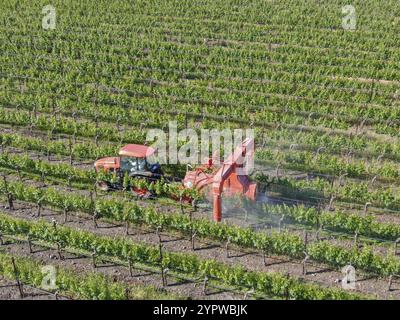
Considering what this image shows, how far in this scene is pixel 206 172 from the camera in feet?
63.5

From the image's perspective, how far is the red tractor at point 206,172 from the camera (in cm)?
1800

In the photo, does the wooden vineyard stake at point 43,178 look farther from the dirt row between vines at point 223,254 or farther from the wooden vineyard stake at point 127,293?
the wooden vineyard stake at point 127,293

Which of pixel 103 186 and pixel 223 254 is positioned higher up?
pixel 103 186

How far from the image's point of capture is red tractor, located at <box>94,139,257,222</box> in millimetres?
18000

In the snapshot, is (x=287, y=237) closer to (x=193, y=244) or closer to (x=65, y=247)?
(x=193, y=244)

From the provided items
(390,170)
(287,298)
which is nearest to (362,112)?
(390,170)

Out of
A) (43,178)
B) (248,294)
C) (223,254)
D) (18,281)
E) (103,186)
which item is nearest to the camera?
(248,294)

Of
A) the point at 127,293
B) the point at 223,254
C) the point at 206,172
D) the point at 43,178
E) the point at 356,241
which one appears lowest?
the point at 127,293

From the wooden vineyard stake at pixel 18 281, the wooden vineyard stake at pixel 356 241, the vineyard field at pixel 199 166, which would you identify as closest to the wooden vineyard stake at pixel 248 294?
the vineyard field at pixel 199 166

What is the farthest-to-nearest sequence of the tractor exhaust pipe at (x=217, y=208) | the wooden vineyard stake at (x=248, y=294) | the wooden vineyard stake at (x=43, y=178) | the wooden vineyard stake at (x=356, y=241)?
the wooden vineyard stake at (x=43, y=178) → the tractor exhaust pipe at (x=217, y=208) → the wooden vineyard stake at (x=356, y=241) → the wooden vineyard stake at (x=248, y=294)

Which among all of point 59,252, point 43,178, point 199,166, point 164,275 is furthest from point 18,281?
point 199,166

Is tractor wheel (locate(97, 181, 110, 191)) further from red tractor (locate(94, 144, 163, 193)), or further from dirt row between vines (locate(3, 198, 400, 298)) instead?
dirt row between vines (locate(3, 198, 400, 298))

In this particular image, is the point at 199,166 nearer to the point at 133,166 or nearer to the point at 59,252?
the point at 133,166

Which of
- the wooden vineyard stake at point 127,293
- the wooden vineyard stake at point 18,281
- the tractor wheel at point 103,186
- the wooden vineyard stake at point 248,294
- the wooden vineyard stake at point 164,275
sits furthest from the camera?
the tractor wheel at point 103,186
